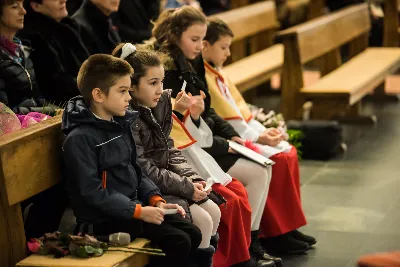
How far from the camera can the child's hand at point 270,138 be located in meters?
5.61

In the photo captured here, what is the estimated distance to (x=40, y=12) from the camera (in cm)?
534

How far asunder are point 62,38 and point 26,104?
63 cm

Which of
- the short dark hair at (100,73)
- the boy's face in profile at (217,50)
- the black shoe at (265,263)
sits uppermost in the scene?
the short dark hair at (100,73)

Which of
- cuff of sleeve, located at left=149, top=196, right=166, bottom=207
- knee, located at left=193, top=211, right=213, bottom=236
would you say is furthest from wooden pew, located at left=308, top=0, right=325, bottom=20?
cuff of sleeve, located at left=149, top=196, right=166, bottom=207

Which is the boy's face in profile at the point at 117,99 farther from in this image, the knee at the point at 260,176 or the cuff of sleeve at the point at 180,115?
the knee at the point at 260,176

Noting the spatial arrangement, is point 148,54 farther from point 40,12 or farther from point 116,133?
point 40,12

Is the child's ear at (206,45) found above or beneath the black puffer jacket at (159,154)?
above

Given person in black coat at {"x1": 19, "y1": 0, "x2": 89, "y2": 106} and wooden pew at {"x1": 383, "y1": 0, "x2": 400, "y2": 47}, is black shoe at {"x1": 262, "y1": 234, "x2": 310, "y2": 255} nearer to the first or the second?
person in black coat at {"x1": 19, "y1": 0, "x2": 89, "y2": 106}

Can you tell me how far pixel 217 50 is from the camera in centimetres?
554

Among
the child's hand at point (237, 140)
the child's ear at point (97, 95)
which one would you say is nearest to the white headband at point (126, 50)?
the child's ear at point (97, 95)

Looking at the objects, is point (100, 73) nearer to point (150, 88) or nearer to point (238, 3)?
point (150, 88)

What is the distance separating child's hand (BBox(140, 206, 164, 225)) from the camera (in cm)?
405

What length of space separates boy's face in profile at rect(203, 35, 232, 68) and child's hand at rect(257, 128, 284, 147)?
20.0 inches

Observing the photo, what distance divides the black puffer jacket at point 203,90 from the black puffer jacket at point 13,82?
0.73 meters
